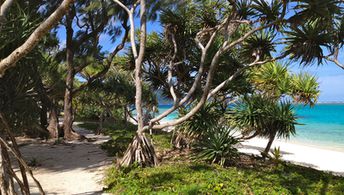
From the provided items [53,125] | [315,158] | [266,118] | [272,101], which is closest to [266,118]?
[266,118]

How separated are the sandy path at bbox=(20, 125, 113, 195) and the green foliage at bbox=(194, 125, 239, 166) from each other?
2.74 m

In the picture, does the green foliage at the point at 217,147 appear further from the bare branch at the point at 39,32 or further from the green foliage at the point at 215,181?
the bare branch at the point at 39,32

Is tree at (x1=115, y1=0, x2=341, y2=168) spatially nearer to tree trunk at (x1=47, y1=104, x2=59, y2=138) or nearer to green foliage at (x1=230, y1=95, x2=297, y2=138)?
green foliage at (x1=230, y1=95, x2=297, y2=138)

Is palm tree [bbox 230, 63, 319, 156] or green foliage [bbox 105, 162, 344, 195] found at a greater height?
palm tree [bbox 230, 63, 319, 156]

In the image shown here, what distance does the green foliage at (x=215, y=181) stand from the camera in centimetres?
555

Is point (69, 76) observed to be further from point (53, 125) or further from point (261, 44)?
point (261, 44)

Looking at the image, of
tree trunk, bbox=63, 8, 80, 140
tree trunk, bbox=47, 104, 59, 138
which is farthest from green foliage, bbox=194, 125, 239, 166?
tree trunk, bbox=47, 104, 59, 138

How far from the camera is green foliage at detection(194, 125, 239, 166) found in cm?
780

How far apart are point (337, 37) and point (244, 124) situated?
10.5 ft

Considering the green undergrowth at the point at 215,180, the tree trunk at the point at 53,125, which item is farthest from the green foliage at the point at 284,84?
the tree trunk at the point at 53,125

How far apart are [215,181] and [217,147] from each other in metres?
1.99

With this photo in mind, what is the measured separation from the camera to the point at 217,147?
25.7ft

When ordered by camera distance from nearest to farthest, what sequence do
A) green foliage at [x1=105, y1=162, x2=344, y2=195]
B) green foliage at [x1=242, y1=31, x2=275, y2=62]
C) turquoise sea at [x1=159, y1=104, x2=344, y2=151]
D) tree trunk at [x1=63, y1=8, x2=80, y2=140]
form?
green foliage at [x1=105, y1=162, x2=344, y2=195], green foliage at [x1=242, y1=31, x2=275, y2=62], tree trunk at [x1=63, y1=8, x2=80, y2=140], turquoise sea at [x1=159, y1=104, x2=344, y2=151]

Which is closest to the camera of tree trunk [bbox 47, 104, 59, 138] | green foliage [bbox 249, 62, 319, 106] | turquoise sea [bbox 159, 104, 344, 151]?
green foliage [bbox 249, 62, 319, 106]
